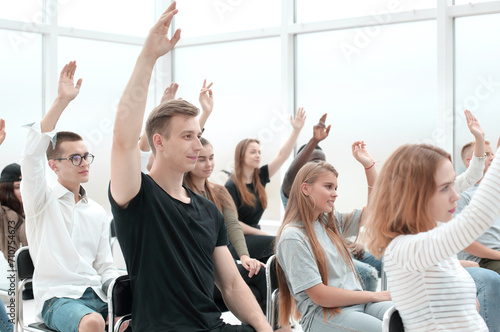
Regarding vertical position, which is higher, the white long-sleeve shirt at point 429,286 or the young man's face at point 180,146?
the young man's face at point 180,146

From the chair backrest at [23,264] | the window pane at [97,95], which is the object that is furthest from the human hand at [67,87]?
the window pane at [97,95]

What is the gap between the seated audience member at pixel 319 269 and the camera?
227cm

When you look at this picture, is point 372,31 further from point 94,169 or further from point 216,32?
point 94,169

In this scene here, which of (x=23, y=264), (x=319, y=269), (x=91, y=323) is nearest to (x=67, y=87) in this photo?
(x=23, y=264)

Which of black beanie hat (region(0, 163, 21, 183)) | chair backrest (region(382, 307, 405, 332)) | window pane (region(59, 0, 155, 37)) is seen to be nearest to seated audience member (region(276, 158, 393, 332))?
chair backrest (region(382, 307, 405, 332))

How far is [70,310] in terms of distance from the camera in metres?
2.42

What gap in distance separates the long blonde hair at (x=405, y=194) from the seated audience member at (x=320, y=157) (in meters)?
1.69

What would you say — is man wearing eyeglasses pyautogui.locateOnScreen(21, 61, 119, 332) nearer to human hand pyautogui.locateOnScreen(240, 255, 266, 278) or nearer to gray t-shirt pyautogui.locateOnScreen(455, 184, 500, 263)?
human hand pyautogui.locateOnScreen(240, 255, 266, 278)

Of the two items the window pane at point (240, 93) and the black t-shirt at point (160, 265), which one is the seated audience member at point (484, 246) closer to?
the black t-shirt at point (160, 265)

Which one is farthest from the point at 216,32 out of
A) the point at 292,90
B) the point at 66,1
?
the point at 66,1

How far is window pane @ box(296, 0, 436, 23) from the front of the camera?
4688mm

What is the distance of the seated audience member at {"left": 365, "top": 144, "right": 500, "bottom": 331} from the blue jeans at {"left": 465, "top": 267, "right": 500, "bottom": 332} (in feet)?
4.69

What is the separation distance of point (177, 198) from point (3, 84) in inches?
149

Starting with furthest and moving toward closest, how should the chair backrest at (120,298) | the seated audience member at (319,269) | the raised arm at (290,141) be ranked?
the raised arm at (290,141)
the seated audience member at (319,269)
the chair backrest at (120,298)
